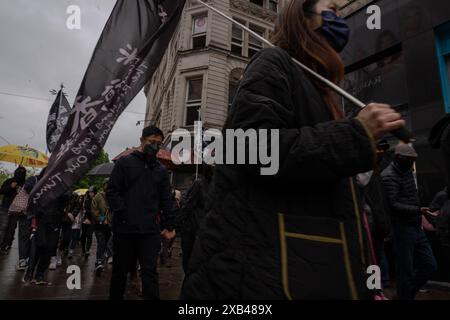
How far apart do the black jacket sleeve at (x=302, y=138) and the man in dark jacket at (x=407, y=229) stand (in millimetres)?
3461

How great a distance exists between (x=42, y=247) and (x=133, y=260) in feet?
7.48

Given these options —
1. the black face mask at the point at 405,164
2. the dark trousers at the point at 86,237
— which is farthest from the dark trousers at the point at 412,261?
the dark trousers at the point at 86,237

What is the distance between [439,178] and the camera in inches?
239

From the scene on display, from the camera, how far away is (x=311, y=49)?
1464 mm

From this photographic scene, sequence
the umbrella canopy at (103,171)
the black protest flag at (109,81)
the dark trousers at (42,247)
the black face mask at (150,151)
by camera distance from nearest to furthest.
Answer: the black protest flag at (109,81)
the black face mask at (150,151)
the dark trousers at (42,247)
the umbrella canopy at (103,171)

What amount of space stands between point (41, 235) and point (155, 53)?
386 cm

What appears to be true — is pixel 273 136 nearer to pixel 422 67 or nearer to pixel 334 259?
pixel 334 259

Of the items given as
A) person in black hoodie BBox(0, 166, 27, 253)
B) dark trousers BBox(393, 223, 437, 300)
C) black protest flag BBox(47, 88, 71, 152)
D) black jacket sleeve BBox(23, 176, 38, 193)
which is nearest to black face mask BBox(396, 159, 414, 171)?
dark trousers BBox(393, 223, 437, 300)

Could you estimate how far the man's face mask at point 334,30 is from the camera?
1530 millimetres

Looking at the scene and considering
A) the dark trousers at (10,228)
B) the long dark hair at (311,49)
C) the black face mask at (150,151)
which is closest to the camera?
the long dark hair at (311,49)

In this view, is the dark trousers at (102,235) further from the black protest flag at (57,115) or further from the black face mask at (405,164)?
the black face mask at (405,164)

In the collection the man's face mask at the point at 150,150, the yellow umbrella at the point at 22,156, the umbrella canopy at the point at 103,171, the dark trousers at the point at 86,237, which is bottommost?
the dark trousers at the point at 86,237

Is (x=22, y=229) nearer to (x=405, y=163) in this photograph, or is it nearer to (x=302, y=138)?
(x=405, y=163)
